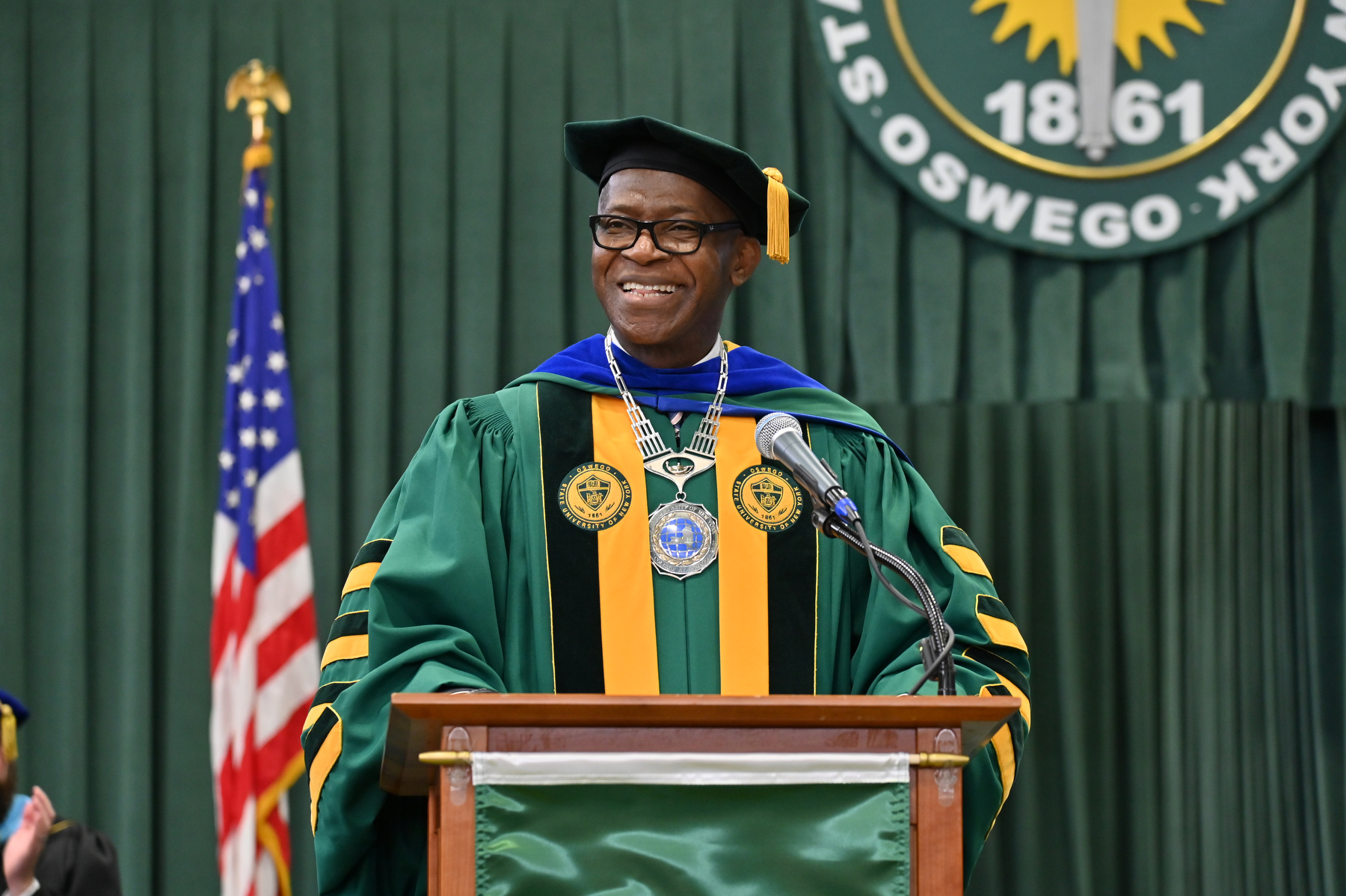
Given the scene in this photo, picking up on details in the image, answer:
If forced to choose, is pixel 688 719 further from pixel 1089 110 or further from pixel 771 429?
pixel 1089 110

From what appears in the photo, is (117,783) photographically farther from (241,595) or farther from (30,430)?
(30,430)

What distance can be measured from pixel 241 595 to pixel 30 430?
1.07 meters

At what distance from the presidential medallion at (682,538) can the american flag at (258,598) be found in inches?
96.7

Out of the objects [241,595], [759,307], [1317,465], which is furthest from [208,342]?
[1317,465]

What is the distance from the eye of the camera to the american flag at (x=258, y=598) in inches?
181

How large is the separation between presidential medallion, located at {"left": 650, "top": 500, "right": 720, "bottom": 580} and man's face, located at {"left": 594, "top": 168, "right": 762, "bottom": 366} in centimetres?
29

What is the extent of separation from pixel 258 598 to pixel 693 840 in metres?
3.25

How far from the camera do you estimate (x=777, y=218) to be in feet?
8.43

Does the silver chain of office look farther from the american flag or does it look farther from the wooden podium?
the american flag

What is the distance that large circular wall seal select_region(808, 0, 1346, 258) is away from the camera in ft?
16.7

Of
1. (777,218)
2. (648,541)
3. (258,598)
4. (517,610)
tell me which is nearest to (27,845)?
(258,598)

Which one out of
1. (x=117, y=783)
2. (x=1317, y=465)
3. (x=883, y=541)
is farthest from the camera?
(x=1317, y=465)

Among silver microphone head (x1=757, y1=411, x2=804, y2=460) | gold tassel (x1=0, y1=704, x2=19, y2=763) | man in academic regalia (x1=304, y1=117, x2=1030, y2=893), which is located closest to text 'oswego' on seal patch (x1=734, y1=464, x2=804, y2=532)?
man in academic regalia (x1=304, y1=117, x2=1030, y2=893)

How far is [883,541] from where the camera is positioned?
95.6 inches
